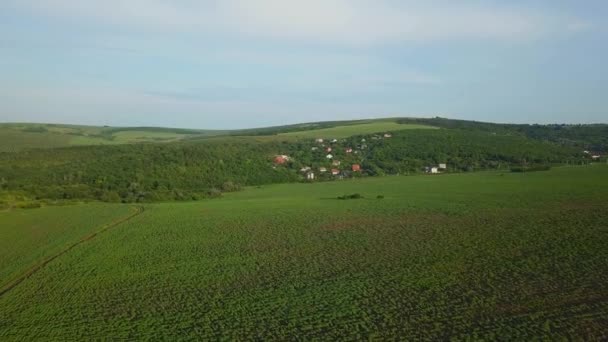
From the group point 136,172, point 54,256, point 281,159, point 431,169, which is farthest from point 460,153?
point 54,256

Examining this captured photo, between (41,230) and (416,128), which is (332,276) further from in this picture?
(416,128)

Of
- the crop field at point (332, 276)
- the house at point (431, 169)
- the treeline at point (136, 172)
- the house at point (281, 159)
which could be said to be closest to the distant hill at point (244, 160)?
the treeline at point (136, 172)

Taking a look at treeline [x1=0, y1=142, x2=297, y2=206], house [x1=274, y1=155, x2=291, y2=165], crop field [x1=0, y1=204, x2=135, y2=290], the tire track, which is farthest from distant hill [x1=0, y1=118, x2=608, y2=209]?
the tire track

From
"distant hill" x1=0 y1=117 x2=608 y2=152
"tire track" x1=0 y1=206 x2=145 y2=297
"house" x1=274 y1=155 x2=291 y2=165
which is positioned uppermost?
"distant hill" x1=0 y1=117 x2=608 y2=152

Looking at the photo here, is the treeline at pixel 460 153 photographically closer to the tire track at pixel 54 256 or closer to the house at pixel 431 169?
the house at pixel 431 169

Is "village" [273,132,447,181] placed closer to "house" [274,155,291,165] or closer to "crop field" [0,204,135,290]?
"house" [274,155,291,165]
